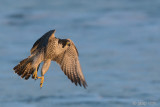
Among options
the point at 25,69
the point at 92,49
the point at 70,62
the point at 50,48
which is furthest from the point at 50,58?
the point at 92,49

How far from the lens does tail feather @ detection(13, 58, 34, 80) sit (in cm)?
789

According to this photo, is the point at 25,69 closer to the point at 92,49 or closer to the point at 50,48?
the point at 50,48

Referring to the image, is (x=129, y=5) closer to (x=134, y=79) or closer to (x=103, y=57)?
(x=103, y=57)

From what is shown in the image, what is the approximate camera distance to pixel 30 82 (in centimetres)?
1202

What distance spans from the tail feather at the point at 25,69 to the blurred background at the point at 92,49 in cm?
280

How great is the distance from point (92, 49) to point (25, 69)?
621cm

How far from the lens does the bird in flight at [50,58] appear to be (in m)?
7.98

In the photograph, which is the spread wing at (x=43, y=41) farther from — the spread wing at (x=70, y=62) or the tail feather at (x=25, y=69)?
the spread wing at (x=70, y=62)

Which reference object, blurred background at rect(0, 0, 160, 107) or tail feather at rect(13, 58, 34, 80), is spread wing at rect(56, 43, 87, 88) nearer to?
tail feather at rect(13, 58, 34, 80)

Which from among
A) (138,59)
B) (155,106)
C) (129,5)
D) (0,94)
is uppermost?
(129,5)

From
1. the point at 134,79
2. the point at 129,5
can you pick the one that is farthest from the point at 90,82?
the point at 129,5

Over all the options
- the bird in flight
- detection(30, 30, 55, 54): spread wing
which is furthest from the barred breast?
detection(30, 30, 55, 54): spread wing

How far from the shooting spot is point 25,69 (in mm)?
7949

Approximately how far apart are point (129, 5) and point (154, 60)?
5.42 m
